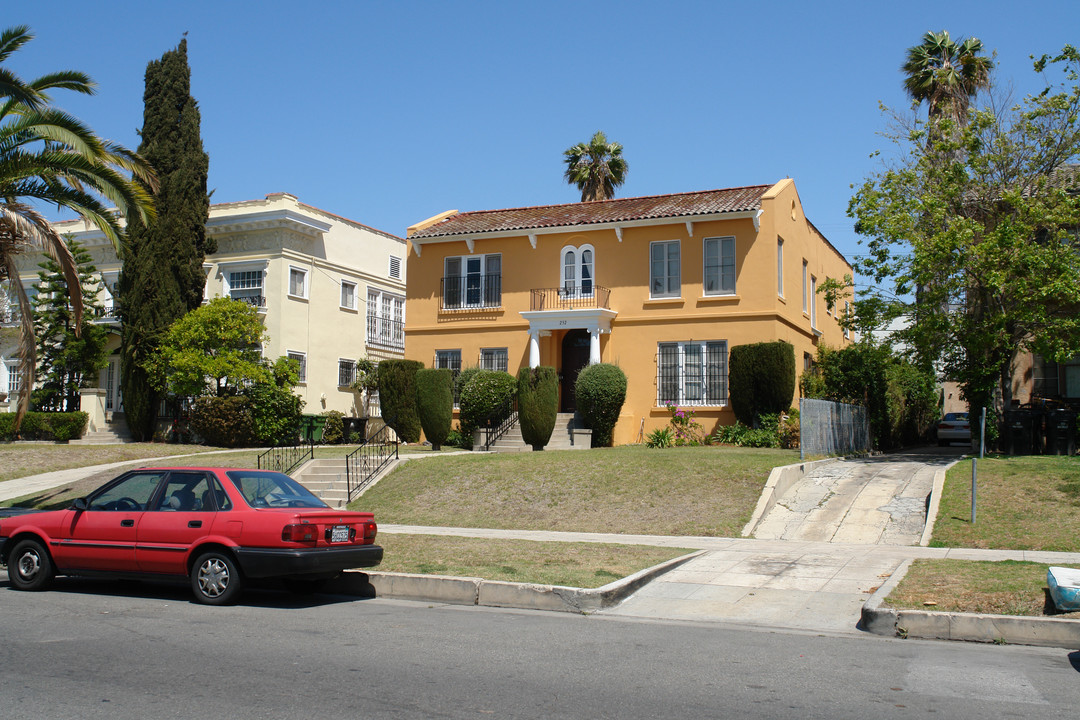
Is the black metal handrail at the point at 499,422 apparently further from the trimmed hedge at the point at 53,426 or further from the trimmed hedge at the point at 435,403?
the trimmed hedge at the point at 53,426

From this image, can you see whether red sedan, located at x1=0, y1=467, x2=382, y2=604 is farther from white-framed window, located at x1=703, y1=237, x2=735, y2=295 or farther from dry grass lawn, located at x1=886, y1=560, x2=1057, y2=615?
white-framed window, located at x1=703, y1=237, x2=735, y2=295

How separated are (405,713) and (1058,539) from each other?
10.7 m

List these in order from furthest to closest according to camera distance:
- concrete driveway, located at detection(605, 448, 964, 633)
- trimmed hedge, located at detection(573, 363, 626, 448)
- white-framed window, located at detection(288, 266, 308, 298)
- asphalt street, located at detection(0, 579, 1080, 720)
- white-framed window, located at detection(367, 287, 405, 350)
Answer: white-framed window, located at detection(367, 287, 405, 350) < white-framed window, located at detection(288, 266, 308, 298) < trimmed hedge, located at detection(573, 363, 626, 448) < concrete driveway, located at detection(605, 448, 964, 633) < asphalt street, located at detection(0, 579, 1080, 720)

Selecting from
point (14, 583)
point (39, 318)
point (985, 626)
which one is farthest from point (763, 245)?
point (39, 318)

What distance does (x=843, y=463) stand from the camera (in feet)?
64.9

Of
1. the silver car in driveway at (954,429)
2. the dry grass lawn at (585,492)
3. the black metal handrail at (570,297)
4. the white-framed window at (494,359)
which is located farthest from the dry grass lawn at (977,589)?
the silver car in driveway at (954,429)

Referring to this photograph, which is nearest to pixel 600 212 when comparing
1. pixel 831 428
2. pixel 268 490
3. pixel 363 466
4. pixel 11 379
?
pixel 831 428

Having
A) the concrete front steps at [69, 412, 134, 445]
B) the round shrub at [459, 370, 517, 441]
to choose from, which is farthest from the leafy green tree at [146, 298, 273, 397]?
the round shrub at [459, 370, 517, 441]

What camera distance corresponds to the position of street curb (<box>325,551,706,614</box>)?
9.75 m

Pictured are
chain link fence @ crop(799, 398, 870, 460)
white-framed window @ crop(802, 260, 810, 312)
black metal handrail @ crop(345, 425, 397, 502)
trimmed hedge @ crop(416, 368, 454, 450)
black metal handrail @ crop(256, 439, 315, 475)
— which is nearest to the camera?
black metal handrail @ crop(345, 425, 397, 502)

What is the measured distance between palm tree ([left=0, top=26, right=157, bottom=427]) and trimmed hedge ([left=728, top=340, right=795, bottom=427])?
594 inches

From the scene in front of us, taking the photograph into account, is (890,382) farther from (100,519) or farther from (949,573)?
(100,519)

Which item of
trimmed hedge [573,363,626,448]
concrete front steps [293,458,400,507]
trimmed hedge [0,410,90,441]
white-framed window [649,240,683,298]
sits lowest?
concrete front steps [293,458,400,507]

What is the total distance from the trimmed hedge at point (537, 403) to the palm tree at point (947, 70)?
56.4ft
